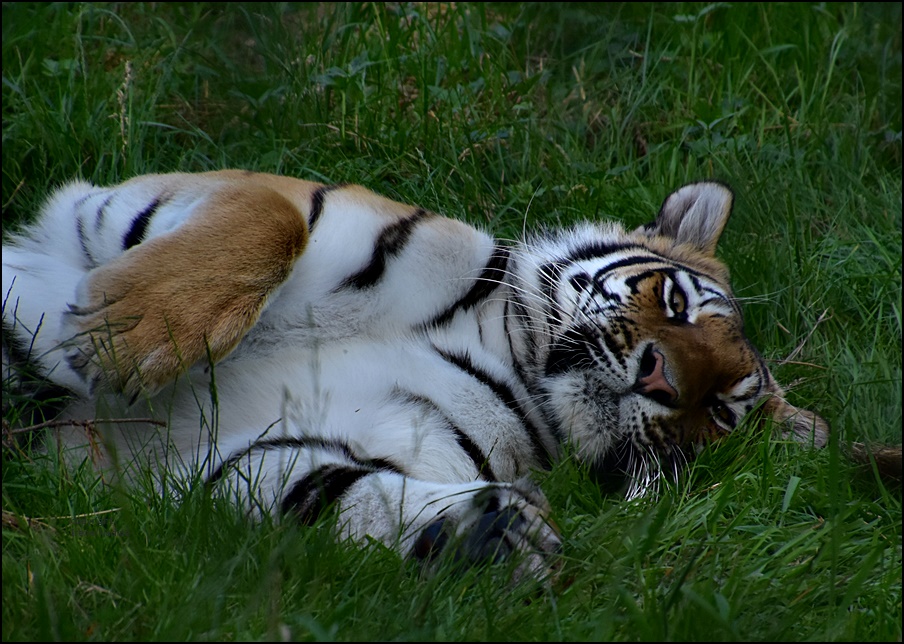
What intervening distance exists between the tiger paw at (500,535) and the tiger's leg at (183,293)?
2.37 ft

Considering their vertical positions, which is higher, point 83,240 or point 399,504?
point 83,240

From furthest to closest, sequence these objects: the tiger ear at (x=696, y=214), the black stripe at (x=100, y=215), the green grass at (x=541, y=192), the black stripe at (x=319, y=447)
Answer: the tiger ear at (x=696, y=214) → the black stripe at (x=100, y=215) → the black stripe at (x=319, y=447) → the green grass at (x=541, y=192)

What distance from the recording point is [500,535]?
244cm

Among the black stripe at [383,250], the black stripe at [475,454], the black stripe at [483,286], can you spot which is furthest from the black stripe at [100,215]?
the black stripe at [475,454]

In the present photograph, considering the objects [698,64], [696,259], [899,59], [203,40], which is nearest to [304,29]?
[203,40]

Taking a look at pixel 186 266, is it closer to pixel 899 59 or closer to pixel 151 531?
pixel 151 531

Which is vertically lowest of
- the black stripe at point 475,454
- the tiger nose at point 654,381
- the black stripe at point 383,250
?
the black stripe at point 475,454

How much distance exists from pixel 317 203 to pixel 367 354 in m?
0.54

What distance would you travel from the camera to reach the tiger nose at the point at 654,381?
301 cm

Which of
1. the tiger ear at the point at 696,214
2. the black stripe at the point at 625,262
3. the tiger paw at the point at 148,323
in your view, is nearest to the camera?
the tiger paw at the point at 148,323

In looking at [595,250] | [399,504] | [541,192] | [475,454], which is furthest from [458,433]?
[541,192]

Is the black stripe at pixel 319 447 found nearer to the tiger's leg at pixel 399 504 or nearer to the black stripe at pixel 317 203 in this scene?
the tiger's leg at pixel 399 504

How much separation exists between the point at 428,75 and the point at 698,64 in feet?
4.66

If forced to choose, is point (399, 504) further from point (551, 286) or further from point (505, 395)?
point (551, 286)
